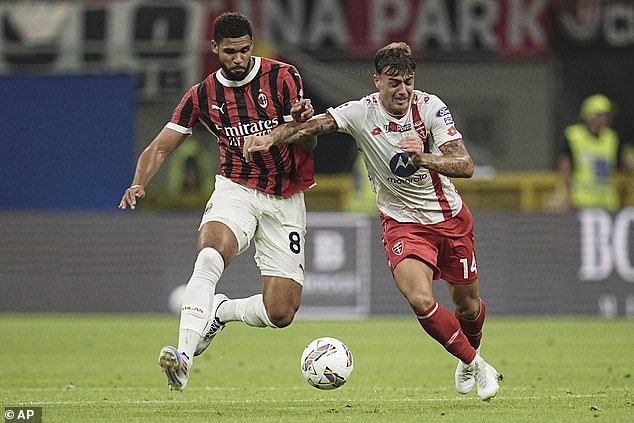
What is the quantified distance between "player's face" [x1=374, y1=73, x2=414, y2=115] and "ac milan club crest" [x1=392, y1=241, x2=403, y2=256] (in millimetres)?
815

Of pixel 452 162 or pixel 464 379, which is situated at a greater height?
pixel 452 162

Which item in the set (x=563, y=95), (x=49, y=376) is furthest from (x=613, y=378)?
(x=563, y=95)

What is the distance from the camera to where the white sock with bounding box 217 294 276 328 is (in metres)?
8.76

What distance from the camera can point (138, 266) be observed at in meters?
15.9

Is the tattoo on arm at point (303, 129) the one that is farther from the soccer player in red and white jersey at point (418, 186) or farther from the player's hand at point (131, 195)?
the player's hand at point (131, 195)

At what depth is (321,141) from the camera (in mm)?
19531

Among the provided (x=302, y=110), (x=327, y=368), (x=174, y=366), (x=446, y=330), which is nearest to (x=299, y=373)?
(x=327, y=368)

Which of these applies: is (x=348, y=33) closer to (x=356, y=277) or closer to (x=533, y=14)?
(x=533, y=14)

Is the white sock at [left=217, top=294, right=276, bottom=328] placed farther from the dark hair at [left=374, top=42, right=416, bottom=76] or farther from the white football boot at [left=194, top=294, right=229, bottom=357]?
the dark hair at [left=374, top=42, right=416, bottom=76]

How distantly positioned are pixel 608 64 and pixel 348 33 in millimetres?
4625

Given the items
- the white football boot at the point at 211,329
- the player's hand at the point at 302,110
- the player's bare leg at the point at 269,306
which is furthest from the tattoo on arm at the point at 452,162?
the white football boot at the point at 211,329

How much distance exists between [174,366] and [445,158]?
6.53 ft

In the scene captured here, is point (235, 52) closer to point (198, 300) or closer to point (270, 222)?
point (270, 222)

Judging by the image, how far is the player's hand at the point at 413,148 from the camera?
7527 mm
